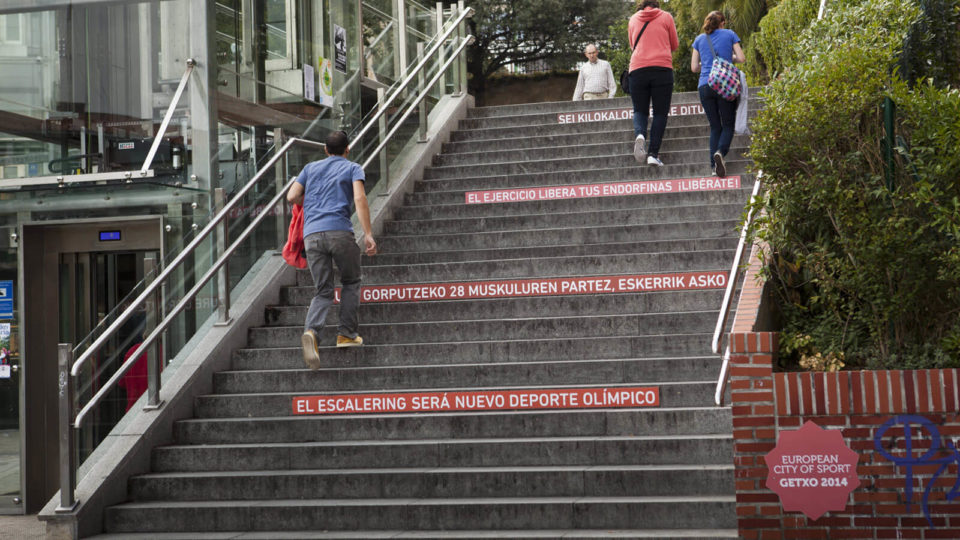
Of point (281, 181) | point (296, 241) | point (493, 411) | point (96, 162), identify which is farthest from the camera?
point (281, 181)

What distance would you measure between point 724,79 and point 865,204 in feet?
15.8

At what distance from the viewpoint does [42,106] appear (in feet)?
32.0

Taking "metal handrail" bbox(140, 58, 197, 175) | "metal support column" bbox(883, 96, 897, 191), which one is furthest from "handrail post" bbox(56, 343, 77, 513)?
"metal support column" bbox(883, 96, 897, 191)

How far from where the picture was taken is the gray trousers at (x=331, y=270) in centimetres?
825

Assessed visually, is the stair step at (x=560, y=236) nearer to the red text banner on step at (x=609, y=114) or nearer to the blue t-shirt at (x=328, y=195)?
the blue t-shirt at (x=328, y=195)

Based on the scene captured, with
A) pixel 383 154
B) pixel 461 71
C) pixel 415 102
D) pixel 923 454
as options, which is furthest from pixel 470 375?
pixel 461 71

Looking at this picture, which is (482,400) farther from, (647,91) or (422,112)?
(422,112)

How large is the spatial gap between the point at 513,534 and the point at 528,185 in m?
5.63

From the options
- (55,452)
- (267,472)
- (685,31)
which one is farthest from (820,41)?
(685,31)

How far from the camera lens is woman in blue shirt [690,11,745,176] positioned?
35.4ft

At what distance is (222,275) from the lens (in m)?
8.91

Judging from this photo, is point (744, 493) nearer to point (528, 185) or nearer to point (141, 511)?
point (141, 511)

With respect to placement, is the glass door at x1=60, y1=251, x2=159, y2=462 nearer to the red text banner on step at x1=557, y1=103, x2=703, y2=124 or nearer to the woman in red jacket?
the woman in red jacket

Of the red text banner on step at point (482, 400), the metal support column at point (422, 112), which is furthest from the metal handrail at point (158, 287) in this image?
the metal support column at point (422, 112)
